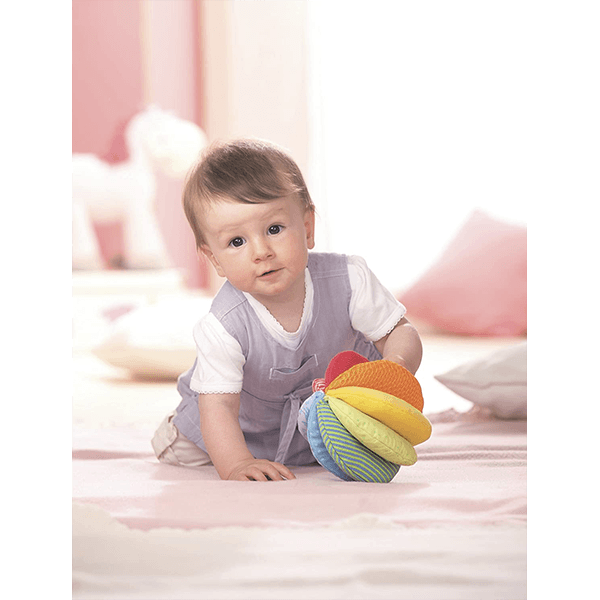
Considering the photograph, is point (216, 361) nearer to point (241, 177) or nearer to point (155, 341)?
point (241, 177)

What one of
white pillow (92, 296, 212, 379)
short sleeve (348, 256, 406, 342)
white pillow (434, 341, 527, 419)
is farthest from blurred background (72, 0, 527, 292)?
short sleeve (348, 256, 406, 342)

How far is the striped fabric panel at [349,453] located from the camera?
0.76 m

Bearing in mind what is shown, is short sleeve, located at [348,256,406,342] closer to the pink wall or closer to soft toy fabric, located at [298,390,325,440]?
soft toy fabric, located at [298,390,325,440]

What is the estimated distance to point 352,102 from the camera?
2.46m

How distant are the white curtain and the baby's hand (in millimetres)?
1699

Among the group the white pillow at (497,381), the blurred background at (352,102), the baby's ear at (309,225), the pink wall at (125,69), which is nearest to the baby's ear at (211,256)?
the baby's ear at (309,225)

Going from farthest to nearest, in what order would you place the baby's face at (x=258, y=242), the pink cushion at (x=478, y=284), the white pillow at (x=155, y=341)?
the pink cushion at (x=478, y=284) < the white pillow at (x=155, y=341) < the baby's face at (x=258, y=242)

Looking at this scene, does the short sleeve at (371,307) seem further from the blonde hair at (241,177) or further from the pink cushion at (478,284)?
the pink cushion at (478,284)

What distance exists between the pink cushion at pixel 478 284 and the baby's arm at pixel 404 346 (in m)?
1.42

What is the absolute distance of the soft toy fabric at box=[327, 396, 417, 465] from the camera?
2.41ft

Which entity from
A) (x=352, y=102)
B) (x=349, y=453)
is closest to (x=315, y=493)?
(x=349, y=453)

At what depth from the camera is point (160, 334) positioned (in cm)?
174

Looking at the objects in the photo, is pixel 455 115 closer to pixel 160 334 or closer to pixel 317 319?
→ pixel 160 334
